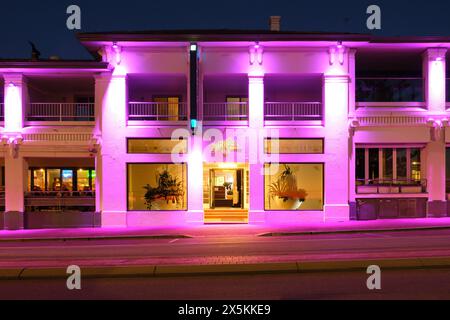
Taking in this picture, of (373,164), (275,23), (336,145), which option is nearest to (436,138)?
(373,164)

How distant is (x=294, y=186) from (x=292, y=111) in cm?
358

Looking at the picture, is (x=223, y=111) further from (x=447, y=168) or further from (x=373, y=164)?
(x=447, y=168)

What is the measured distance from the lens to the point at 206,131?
20.6 meters

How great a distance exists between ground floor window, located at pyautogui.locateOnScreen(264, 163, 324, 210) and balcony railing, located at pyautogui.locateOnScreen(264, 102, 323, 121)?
2.25 meters

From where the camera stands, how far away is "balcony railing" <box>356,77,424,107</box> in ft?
69.9

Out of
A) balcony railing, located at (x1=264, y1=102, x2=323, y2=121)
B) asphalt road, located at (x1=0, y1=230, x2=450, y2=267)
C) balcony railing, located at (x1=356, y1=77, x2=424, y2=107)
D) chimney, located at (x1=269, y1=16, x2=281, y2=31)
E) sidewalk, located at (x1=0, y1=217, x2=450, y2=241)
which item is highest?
chimney, located at (x1=269, y1=16, x2=281, y2=31)

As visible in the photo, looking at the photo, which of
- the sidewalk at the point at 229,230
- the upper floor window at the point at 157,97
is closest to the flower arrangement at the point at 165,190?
the sidewalk at the point at 229,230

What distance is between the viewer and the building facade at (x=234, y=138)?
66.9 feet

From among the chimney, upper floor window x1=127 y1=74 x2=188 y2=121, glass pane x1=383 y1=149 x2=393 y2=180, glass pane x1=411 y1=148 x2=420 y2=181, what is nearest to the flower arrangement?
upper floor window x1=127 y1=74 x2=188 y2=121

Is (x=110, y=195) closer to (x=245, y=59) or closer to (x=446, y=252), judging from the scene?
(x=245, y=59)

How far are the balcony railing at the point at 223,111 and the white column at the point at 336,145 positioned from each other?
3.77 m

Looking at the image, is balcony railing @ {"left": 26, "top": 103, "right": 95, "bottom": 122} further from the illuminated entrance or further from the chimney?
the chimney

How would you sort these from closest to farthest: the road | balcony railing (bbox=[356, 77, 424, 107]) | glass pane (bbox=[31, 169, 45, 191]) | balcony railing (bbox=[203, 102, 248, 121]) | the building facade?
the road
the building facade
balcony railing (bbox=[356, 77, 424, 107])
balcony railing (bbox=[203, 102, 248, 121])
glass pane (bbox=[31, 169, 45, 191])

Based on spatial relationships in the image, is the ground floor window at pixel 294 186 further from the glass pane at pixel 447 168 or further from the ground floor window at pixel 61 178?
the ground floor window at pixel 61 178
